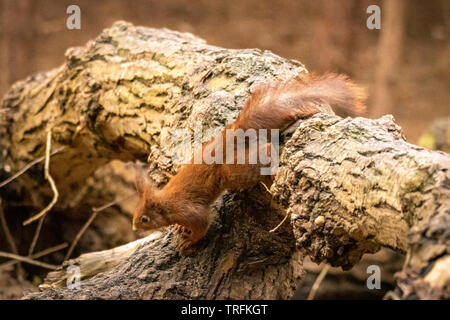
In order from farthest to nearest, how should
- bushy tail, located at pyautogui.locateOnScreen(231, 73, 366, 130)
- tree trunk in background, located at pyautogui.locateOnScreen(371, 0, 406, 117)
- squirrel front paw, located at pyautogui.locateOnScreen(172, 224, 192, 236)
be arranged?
tree trunk in background, located at pyautogui.locateOnScreen(371, 0, 406, 117) < squirrel front paw, located at pyautogui.locateOnScreen(172, 224, 192, 236) < bushy tail, located at pyautogui.locateOnScreen(231, 73, 366, 130)

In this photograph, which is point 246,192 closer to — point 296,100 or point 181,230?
point 181,230

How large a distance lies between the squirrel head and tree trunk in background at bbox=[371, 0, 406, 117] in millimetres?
4757

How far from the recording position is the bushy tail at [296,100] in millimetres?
2285

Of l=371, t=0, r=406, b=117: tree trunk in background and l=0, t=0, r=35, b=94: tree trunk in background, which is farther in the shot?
l=371, t=0, r=406, b=117: tree trunk in background

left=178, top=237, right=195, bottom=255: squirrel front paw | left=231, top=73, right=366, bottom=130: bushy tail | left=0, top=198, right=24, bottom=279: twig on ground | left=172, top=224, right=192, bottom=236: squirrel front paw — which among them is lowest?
left=0, top=198, right=24, bottom=279: twig on ground

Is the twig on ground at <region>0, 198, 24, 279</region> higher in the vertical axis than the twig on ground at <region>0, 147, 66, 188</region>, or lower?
lower

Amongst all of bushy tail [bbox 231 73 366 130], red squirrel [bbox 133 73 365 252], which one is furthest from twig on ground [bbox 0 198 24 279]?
bushy tail [bbox 231 73 366 130]

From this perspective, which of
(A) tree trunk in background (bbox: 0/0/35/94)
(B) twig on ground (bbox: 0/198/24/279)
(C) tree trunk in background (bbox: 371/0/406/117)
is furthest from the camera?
(C) tree trunk in background (bbox: 371/0/406/117)

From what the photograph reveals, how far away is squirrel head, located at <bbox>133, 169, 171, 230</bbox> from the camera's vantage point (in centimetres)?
246

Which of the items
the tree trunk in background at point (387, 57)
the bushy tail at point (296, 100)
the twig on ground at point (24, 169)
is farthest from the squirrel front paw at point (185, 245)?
the tree trunk in background at point (387, 57)

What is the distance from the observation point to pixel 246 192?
2.43m

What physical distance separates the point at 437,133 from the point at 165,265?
4.02 meters

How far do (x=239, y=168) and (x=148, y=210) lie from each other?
52 centimetres

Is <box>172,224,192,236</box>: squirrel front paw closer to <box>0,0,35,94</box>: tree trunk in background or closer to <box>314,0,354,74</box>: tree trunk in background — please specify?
<box>314,0,354,74</box>: tree trunk in background
